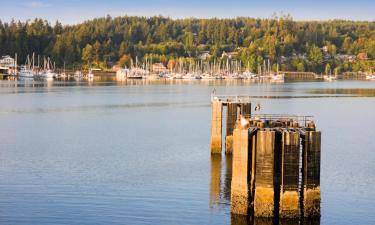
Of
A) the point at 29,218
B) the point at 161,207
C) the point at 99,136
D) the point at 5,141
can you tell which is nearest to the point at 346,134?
the point at 99,136

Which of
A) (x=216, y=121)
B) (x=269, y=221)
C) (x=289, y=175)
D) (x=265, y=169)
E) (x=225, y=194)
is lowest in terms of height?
(x=225, y=194)

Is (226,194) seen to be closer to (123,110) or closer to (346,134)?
(346,134)

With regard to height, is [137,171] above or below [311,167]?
below

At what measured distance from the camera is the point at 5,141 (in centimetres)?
5966

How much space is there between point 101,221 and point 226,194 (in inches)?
305

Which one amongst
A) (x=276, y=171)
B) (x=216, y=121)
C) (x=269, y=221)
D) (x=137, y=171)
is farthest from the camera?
(x=216, y=121)

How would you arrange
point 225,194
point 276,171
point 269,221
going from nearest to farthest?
1. point 269,221
2. point 276,171
3. point 225,194

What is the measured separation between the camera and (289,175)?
30781mm

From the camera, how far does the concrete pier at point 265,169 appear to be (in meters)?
30.6

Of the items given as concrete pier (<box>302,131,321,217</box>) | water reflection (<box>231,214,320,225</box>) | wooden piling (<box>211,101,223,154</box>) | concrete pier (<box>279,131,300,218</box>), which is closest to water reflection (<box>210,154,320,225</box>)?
water reflection (<box>231,214,320,225</box>)

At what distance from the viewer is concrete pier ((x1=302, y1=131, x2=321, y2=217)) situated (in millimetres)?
30812

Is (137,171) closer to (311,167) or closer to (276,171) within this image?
(276,171)

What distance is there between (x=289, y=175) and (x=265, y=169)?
1.04m

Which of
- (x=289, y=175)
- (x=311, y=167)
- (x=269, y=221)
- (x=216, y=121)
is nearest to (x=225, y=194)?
(x=269, y=221)
